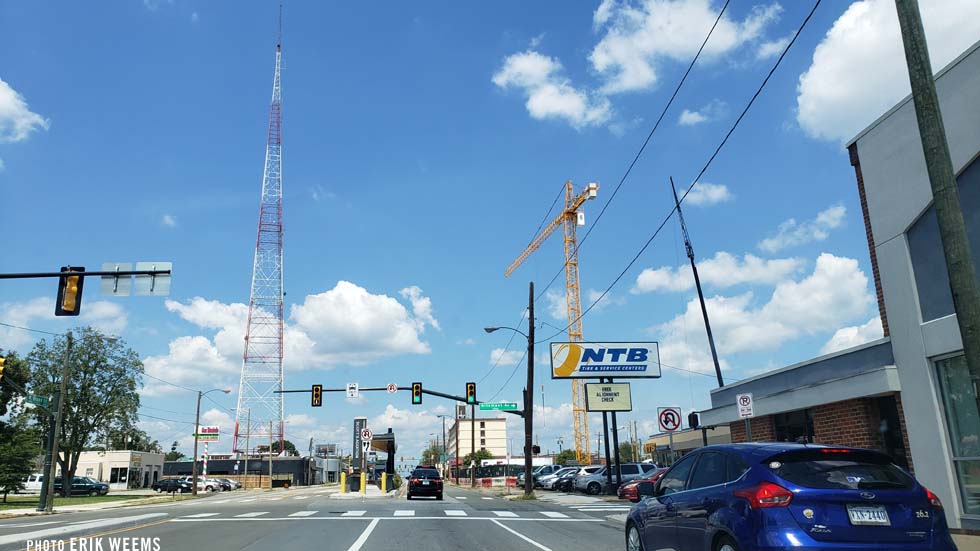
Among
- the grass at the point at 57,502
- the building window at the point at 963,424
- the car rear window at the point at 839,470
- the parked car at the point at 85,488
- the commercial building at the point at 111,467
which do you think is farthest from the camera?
the commercial building at the point at 111,467

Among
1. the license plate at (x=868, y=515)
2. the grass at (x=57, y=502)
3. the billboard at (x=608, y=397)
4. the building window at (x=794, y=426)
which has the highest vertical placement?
the billboard at (x=608, y=397)

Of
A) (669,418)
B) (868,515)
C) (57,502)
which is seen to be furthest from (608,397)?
(57,502)

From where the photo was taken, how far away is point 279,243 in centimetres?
7169

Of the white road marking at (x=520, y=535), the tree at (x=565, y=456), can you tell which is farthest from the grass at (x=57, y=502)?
the tree at (x=565, y=456)

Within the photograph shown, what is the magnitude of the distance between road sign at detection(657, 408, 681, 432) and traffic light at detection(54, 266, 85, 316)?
18052 millimetres

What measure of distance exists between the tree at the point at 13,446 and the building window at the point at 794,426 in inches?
1543

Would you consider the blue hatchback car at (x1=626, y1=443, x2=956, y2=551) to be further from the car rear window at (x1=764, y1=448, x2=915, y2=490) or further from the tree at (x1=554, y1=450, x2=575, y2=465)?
the tree at (x1=554, y1=450, x2=575, y2=465)

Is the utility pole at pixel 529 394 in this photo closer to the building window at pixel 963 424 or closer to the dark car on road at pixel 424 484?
the dark car on road at pixel 424 484

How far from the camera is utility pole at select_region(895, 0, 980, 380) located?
7484mm

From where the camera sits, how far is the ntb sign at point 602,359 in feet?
129

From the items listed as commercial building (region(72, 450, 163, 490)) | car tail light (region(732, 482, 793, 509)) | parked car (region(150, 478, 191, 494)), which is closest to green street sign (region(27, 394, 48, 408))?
parked car (region(150, 478, 191, 494))

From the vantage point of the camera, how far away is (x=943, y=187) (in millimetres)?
7926

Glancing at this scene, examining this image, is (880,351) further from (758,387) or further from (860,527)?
(860,527)

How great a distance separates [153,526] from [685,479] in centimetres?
1478
